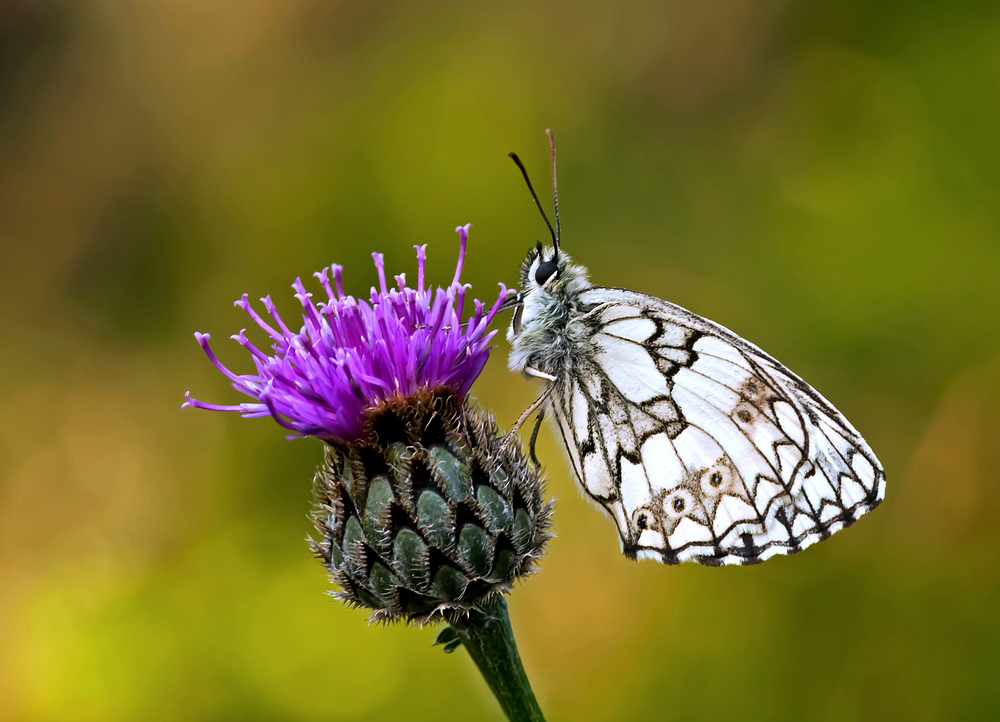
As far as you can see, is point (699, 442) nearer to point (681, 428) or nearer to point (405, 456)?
point (681, 428)

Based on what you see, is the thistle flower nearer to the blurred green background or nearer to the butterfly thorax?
the butterfly thorax

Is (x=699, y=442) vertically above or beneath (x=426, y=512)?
above

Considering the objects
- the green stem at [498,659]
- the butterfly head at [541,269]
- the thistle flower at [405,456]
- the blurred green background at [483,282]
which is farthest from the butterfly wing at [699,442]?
the blurred green background at [483,282]

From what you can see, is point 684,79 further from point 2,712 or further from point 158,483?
point 2,712

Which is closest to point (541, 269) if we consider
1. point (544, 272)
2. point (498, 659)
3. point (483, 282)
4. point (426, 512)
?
point (544, 272)

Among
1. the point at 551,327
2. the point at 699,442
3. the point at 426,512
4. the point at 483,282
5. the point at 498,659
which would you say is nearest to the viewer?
the point at 426,512

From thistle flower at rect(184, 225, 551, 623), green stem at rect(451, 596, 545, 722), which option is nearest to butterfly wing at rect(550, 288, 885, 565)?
thistle flower at rect(184, 225, 551, 623)
